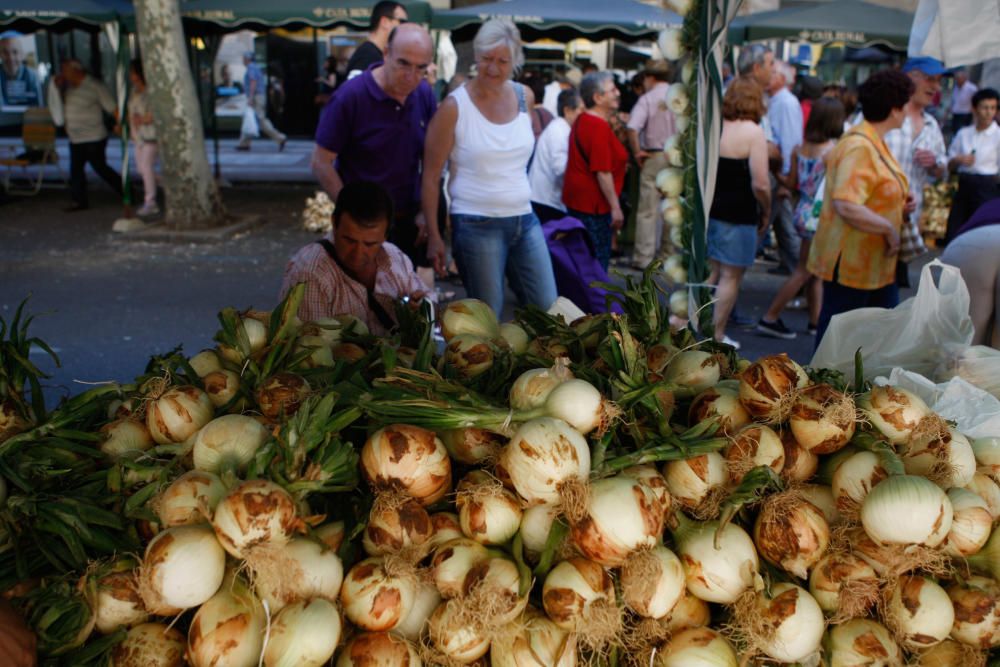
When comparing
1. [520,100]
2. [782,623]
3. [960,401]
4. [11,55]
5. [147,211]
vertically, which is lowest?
[147,211]

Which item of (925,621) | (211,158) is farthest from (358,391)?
(211,158)

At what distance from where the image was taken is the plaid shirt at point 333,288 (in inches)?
121

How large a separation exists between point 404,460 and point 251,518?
311mm

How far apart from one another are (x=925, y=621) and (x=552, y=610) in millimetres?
786

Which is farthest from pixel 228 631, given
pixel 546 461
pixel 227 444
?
pixel 546 461

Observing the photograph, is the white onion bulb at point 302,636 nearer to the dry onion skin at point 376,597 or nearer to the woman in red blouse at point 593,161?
the dry onion skin at point 376,597

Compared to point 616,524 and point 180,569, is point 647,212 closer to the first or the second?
point 616,524

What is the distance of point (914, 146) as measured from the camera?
714cm

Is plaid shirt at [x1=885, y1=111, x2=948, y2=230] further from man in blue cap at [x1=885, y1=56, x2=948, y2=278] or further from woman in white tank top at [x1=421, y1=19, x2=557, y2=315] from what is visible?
woman in white tank top at [x1=421, y1=19, x2=557, y2=315]

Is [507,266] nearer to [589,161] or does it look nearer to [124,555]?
[589,161]

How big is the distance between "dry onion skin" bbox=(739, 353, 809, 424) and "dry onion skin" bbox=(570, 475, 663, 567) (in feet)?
1.44

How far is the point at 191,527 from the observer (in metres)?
1.56

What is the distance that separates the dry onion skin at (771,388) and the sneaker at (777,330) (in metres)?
4.79

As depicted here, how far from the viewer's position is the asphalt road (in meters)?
5.97
